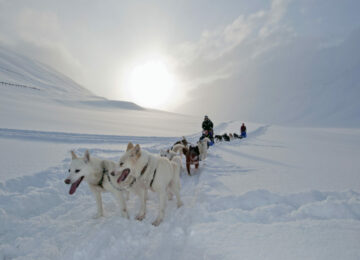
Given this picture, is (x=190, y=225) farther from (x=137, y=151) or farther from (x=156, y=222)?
(x=137, y=151)

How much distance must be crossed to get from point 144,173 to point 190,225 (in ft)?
3.53

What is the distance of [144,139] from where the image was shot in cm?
1141

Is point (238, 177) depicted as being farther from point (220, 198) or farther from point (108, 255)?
point (108, 255)

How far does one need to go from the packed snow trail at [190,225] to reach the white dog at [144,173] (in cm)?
43

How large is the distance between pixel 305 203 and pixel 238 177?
65.5 inches

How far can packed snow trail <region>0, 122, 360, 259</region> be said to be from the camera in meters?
2.08

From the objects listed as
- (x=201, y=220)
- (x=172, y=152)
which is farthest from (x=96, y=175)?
(x=172, y=152)

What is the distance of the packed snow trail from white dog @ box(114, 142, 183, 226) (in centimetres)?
43

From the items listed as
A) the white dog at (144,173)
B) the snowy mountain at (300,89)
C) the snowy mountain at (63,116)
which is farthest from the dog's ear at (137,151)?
the snowy mountain at (300,89)

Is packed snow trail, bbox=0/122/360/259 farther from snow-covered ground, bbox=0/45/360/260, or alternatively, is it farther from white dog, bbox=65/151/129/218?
white dog, bbox=65/151/129/218

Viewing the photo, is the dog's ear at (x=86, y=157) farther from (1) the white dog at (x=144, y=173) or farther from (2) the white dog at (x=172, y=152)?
(2) the white dog at (x=172, y=152)

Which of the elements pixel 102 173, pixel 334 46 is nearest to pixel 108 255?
pixel 102 173

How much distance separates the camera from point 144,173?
296 centimetres

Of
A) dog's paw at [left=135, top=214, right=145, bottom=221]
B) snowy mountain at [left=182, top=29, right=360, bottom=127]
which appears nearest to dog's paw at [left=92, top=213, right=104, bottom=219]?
dog's paw at [left=135, top=214, right=145, bottom=221]
